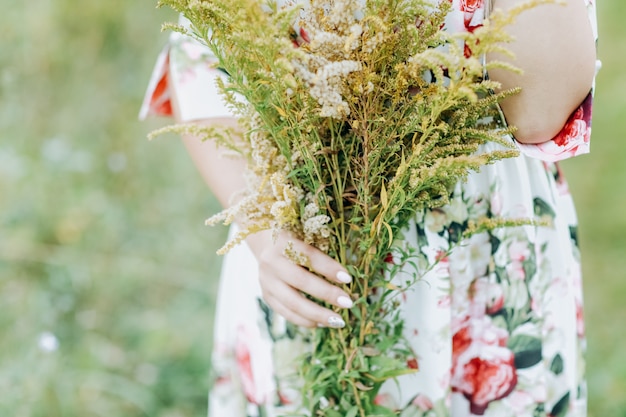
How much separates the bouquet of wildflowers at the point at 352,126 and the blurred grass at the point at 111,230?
119 centimetres

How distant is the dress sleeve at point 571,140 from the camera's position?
72 centimetres

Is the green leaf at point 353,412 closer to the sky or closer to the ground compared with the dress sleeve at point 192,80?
closer to the ground

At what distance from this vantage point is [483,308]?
3.12 feet

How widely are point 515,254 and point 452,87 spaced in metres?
0.46

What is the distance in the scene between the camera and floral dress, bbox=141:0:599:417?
90cm

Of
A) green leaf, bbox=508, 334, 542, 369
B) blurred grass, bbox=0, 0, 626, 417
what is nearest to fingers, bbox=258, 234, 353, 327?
green leaf, bbox=508, 334, 542, 369

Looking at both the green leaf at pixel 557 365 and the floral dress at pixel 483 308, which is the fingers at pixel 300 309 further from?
the green leaf at pixel 557 365

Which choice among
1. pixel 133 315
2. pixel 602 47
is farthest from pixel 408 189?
pixel 602 47

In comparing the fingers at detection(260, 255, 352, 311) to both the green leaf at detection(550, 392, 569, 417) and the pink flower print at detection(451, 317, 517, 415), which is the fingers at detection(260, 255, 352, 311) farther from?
the green leaf at detection(550, 392, 569, 417)

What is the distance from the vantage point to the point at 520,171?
3.06 ft

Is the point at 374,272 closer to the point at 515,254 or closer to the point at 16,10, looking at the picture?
the point at 515,254

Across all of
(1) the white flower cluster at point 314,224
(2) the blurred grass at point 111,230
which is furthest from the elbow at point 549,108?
(2) the blurred grass at point 111,230

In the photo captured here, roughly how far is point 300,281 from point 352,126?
246 mm

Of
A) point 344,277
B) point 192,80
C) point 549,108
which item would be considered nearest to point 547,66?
point 549,108
